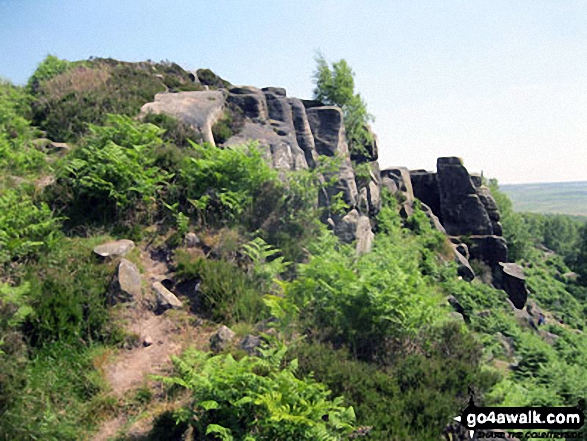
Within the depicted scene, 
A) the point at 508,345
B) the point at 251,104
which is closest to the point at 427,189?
the point at 251,104

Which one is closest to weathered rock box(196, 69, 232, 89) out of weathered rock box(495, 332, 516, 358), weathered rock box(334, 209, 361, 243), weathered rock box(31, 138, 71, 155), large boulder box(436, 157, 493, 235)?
weathered rock box(334, 209, 361, 243)

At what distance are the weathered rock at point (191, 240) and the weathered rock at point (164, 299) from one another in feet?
4.60

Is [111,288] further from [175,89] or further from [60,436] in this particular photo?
[175,89]

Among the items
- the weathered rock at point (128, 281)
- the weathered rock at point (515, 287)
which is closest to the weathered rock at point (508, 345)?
the weathered rock at point (128, 281)

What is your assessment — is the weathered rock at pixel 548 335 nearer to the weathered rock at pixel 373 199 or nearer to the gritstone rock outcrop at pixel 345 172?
the gritstone rock outcrop at pixel 345 172

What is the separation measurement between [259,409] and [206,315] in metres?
3.13

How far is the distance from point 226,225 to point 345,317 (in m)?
3.88

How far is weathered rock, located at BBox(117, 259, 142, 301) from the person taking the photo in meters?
6.84

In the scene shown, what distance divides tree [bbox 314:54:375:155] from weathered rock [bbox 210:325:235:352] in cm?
2620

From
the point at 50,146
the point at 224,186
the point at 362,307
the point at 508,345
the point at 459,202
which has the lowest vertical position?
the point at 508,345

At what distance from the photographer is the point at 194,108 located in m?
15.0

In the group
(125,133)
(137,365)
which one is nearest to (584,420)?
(137,365)

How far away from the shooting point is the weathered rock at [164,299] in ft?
23.3

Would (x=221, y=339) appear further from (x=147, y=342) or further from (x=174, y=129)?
(x=174, y=129)
